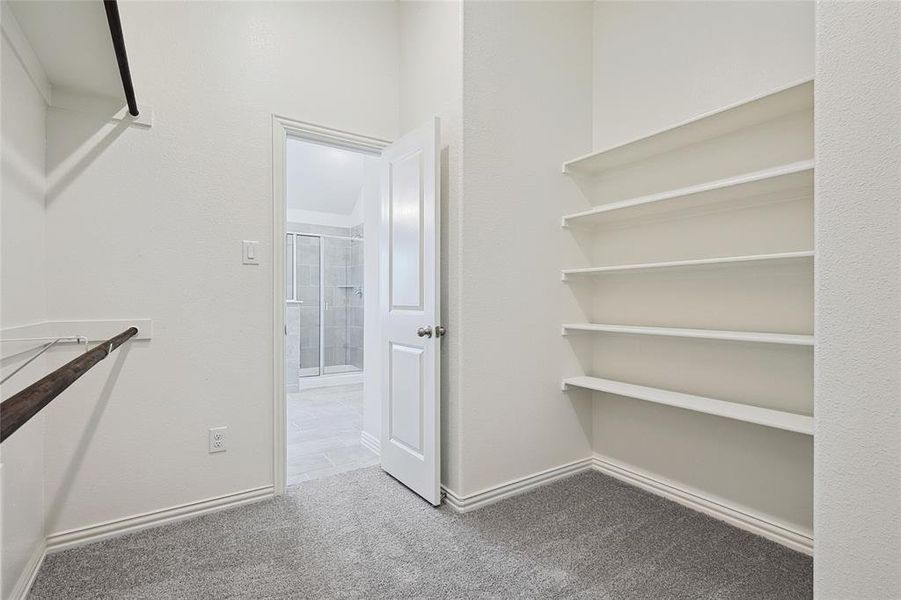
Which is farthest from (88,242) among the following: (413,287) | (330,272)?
(330,272)

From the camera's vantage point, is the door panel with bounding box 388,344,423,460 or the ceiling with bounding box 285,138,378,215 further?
the ceiling with bounding box 285,138,378,215

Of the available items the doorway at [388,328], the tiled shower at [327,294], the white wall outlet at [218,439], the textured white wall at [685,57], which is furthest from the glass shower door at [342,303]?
the textured white wall at [685,57]

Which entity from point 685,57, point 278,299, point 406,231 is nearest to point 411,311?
point 406,231

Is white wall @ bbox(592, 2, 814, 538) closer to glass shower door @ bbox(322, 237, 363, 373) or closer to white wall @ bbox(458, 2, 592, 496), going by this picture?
white wall @ bbox(458, 2, 592, 496)

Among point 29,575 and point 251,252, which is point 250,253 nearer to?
point 251,252

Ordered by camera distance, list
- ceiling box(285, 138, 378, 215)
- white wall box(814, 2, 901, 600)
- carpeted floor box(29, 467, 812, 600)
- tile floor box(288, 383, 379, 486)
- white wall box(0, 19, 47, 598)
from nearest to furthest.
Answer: white wall box(814, 2, 901, 600) < white wall box(0, 19, 47, 598) < carpeted floor box(29, 467, 812, 600) < tile floor box(288, 383, 379, 486) < ceiling box(285, 138, 378, 215)

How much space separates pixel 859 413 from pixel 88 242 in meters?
2.81

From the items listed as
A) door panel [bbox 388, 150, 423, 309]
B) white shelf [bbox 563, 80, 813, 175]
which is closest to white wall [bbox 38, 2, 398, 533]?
door panel [bbox 388, 150, 423, 309]

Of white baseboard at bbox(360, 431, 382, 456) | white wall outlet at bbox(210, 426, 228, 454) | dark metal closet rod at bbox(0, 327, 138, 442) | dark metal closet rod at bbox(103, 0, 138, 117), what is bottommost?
white baseboard at bbox(360, 431, 382, 456)

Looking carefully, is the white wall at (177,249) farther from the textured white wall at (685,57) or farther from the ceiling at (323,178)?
the ceiling at (323,178)

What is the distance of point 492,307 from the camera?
7.60 feet

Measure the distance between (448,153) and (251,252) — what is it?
3.79ft

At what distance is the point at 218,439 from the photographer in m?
2.19

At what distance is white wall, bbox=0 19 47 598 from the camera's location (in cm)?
140
